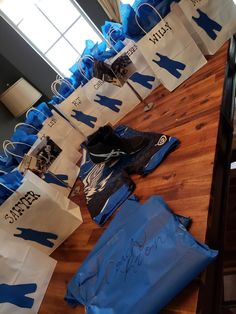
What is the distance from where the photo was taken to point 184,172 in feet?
3.11

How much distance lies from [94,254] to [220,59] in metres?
1.00

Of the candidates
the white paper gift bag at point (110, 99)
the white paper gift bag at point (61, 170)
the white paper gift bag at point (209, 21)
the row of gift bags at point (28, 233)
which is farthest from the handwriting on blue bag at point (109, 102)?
the row of gift bags at point (28, 233)

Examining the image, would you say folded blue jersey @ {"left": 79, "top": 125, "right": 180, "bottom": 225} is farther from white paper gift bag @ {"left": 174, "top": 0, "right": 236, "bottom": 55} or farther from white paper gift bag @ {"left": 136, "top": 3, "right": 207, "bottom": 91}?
white paper gift bag @ {"left": 174, "top": 0, "right": 236, "bottom": 55}

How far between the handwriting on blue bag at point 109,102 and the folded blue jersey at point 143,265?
959 mm

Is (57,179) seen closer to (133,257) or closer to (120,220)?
(120,220)

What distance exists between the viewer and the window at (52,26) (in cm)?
331

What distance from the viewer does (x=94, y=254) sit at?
932 mm

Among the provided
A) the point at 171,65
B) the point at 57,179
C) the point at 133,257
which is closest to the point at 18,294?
the point at 133,257

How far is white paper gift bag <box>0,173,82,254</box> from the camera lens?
113 cm

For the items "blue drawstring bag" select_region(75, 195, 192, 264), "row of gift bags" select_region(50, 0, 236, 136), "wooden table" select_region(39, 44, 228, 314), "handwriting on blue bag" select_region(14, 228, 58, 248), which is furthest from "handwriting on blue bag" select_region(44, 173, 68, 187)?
"blue drawstring bag" select_region(75, 195, 192, 264)

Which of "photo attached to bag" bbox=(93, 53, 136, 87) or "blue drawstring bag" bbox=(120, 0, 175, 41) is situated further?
"photo attached to bag" bbox=(93, 53, 136, 87)

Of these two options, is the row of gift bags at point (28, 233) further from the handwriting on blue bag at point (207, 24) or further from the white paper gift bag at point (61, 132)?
the handwriting on blue bag at point (207, 24)

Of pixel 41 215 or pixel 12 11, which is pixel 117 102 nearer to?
pixel 41 215

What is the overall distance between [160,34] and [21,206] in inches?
37.9
